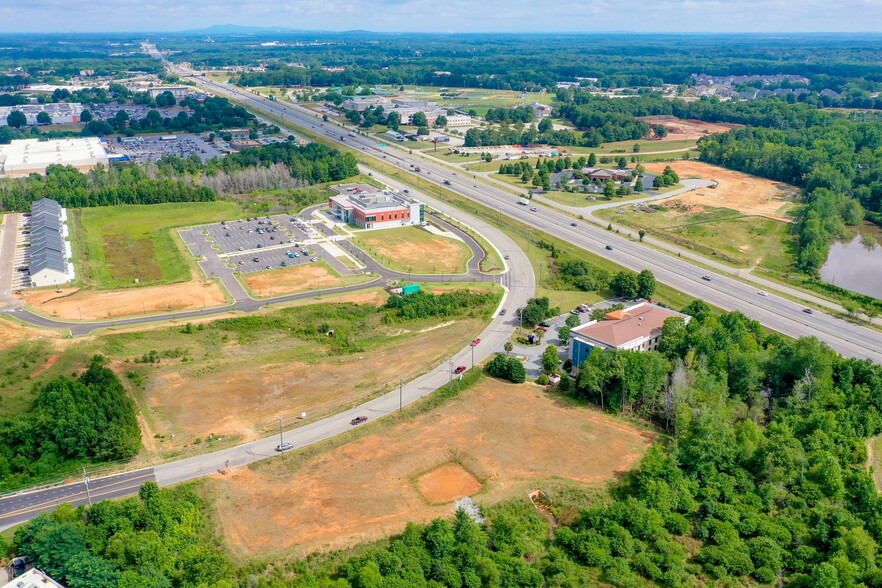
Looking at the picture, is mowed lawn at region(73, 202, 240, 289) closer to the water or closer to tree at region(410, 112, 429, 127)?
the water

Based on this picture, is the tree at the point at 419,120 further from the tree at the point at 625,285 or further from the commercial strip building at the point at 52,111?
the tree at the point at 625,285

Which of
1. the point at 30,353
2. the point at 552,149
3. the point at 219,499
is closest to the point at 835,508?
the point at 219,499

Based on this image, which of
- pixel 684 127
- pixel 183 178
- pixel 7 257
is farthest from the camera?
pixel 684 127

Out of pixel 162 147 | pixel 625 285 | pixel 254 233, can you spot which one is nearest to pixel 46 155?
pixel 162 147

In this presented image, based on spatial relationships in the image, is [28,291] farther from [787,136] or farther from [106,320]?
[787,136]

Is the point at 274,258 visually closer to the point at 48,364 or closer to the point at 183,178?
the point at 48,364

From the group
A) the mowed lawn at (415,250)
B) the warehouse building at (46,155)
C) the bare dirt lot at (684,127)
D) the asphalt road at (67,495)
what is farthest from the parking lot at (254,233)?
the bare dirt lot at (684,127)

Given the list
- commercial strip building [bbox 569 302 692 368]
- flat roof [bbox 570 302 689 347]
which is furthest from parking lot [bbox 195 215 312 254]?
flat roof [bbox 570 302 689 347]
